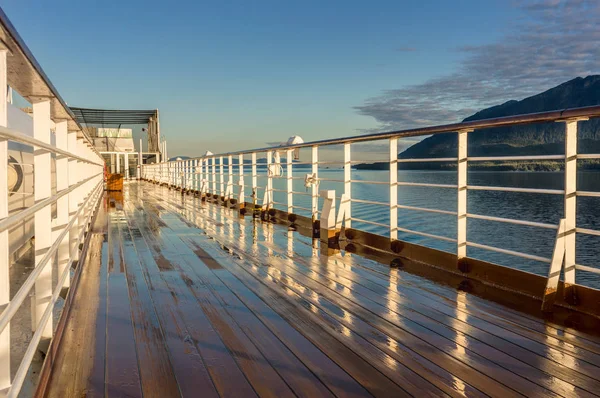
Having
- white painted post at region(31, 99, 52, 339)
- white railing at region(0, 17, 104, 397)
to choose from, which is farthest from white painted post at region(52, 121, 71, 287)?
white painted post at region(31, 99, 52, 339)

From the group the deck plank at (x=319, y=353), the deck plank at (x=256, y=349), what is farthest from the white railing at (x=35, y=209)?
the deck plank at (x=319, y=353)

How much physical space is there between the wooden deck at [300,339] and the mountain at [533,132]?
7563cm

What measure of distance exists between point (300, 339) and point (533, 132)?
112975mm

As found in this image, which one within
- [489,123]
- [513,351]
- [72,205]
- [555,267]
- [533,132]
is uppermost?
[533,132]

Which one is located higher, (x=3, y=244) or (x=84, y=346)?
(x=3, y=244)

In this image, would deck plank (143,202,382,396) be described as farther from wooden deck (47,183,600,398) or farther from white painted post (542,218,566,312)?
white painted post (542,218,566,312)

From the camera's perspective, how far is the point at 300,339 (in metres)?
1.67

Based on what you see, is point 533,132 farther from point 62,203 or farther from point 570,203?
point 62,203

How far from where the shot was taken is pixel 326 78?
25797mm

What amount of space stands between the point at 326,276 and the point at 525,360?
131 centimetres

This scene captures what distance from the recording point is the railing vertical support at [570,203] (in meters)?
2.00

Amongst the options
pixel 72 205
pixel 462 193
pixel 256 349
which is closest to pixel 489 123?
pixel 462 193

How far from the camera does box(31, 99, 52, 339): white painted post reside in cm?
148

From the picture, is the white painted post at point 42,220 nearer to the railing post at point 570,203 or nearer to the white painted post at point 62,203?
the white painted post at point 62,203
